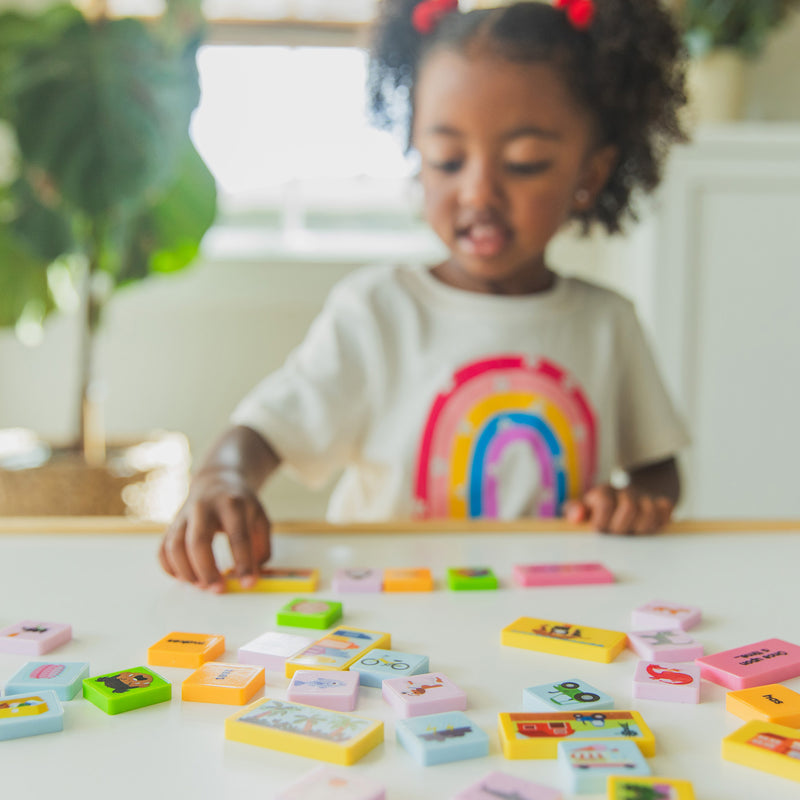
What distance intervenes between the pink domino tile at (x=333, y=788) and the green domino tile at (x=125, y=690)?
0.10 metres

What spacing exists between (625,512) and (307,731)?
407mm

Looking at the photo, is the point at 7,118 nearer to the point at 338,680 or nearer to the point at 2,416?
the point at 2,416

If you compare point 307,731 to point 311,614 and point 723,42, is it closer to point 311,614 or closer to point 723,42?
point 311,614

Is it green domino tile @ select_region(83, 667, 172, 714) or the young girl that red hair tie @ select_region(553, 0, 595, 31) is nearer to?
the young girl

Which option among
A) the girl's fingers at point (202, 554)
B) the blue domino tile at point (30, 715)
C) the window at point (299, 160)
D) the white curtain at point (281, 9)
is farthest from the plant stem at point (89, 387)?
the blue domino tile at point (30, 715)

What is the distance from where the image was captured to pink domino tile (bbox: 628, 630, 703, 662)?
404 millimetres

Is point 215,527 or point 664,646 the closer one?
point 664,646

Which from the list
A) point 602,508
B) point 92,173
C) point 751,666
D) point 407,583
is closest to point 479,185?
point 602,508

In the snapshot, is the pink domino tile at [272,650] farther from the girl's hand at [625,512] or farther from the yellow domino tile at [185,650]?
the girl's hand at [625,512]

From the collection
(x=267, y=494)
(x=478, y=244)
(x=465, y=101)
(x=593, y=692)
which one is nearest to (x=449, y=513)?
(x=478, y=244)

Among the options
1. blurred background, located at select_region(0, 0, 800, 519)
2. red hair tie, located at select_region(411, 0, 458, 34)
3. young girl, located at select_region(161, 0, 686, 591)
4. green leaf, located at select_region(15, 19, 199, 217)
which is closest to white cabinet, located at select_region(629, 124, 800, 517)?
blurred background, located at select_region(0, 0, 800, 519)

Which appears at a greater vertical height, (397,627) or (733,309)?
(733,309)

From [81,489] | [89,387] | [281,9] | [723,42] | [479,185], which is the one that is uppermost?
[281,9]

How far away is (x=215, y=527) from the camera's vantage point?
58cm
